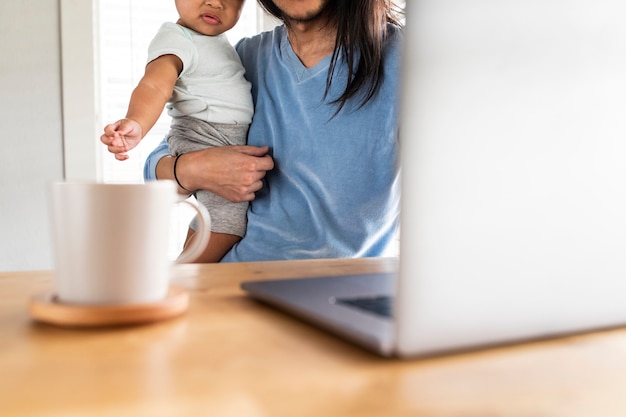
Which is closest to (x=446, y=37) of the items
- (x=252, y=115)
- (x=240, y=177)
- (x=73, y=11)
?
(x=240, y=177)

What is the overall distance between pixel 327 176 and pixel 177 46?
0.47 meters

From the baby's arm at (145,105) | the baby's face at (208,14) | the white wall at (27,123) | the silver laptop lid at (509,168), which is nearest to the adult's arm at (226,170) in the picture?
the baby's arm at (145,105)

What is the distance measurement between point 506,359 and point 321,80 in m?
1.04

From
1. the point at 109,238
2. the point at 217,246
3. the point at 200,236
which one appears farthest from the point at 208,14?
the point at 109,238

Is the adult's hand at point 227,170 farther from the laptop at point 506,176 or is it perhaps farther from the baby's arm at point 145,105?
the laptop at point 506,176

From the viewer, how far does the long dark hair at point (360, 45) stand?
1285 millimetres

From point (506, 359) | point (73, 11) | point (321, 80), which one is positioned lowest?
point (506, 359)

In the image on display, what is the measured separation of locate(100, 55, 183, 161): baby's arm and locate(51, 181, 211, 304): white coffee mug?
2.18ft

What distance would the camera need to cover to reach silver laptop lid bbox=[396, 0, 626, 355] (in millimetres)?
345

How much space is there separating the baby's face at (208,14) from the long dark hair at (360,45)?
304 mm

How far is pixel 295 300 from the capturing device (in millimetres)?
510

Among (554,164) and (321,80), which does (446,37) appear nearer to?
(554,164)

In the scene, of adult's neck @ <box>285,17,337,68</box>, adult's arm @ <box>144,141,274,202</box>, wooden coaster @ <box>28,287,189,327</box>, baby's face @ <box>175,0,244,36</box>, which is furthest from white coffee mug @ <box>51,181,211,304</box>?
baby's face @ <box>175,0,244,36</box>

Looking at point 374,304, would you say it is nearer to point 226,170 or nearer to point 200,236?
point 200,236
